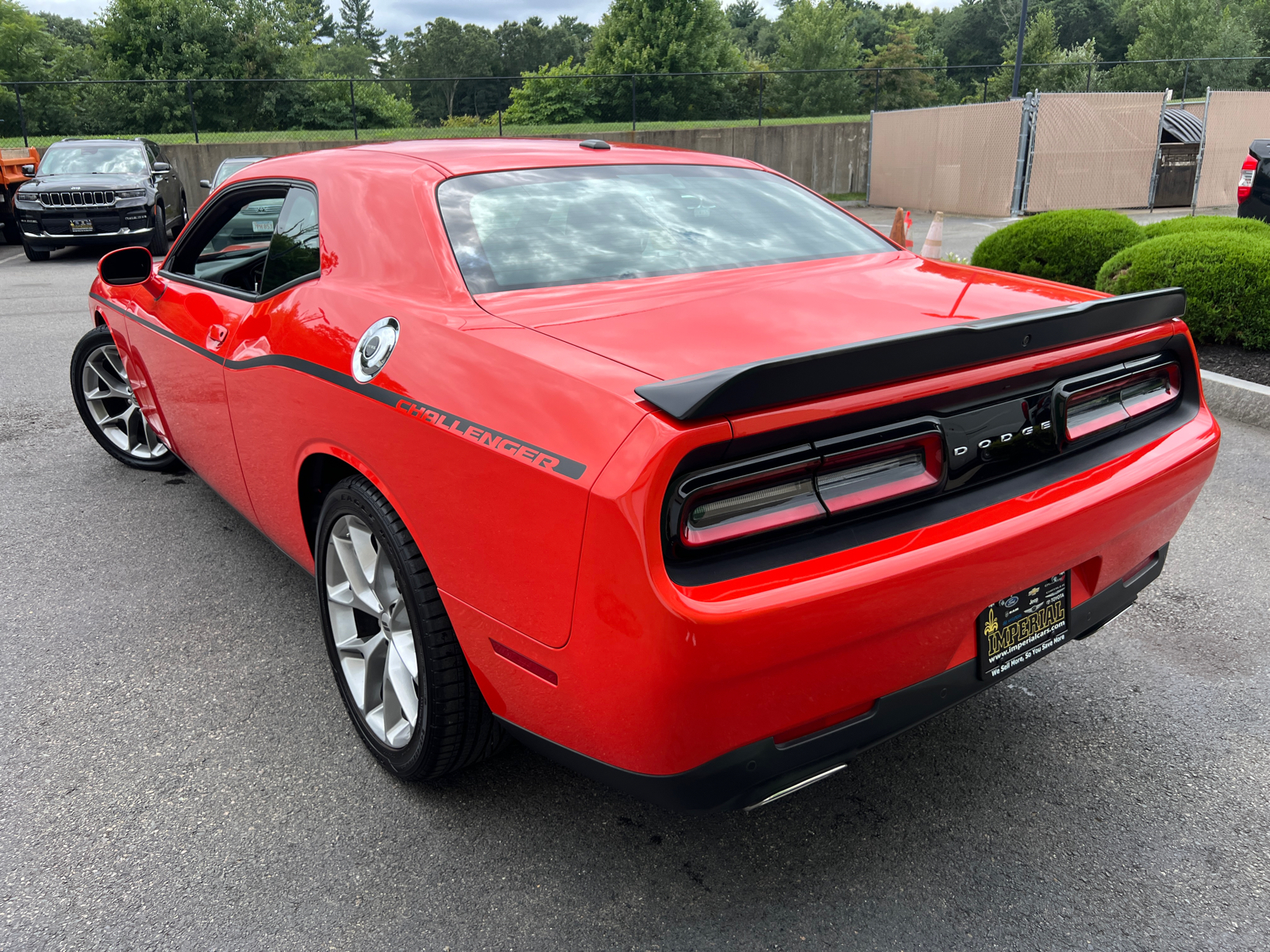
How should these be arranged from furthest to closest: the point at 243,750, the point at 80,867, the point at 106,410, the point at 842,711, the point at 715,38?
1. the point at 715,38
2. the point at 106,410
3. the point at 243,750
4. the point at 80,867
5. the point at 842,711

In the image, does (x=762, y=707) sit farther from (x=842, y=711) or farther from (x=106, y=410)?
(x=106, y=410)

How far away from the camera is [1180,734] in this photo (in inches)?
104

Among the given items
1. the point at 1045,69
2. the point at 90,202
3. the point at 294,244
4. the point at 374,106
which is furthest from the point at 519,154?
the point at 1045,69

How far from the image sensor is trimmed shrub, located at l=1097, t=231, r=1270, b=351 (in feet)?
20.1

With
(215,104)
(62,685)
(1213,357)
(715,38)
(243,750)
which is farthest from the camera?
(715,38)

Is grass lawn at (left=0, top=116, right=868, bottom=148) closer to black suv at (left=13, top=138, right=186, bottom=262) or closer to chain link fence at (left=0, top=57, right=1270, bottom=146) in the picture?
chain link fence at (left=0, top=57, right=1270, bottom=146)

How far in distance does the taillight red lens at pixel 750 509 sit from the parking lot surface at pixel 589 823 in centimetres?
91

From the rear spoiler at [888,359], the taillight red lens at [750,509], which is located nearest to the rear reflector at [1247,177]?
the rear spoiler at [888,359]

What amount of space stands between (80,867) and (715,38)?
171 feet

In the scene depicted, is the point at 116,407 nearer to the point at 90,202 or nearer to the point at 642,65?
the point at 90,202

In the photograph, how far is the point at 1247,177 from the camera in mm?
9398

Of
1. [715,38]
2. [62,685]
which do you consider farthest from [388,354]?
[715,38]

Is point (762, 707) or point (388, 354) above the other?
point (388, 354)

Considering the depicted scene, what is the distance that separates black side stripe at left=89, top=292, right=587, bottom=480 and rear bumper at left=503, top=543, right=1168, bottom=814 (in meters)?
0.59
